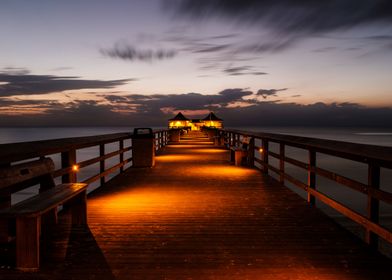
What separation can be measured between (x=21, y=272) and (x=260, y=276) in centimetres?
228

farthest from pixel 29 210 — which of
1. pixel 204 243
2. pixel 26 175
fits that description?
pixel 204 243

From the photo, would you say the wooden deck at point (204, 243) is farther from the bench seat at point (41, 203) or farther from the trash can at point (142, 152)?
the trash can at point (142, 152)

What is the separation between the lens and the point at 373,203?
3770 millimetres

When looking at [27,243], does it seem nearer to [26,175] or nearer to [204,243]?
[26,175]

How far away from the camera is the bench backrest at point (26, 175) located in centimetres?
355

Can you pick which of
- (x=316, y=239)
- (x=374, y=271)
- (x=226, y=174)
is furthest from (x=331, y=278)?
(x=226, y=174)

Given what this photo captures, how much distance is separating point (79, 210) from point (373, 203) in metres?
3.64

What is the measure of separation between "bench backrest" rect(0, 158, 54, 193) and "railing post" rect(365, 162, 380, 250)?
3808mm

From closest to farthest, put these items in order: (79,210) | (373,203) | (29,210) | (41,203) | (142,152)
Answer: (29,210)
(41,203)
(373,203)
(79,210)
(142,152)

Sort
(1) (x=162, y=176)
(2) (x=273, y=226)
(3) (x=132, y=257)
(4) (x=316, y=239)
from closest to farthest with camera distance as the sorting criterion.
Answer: (3) (x=132, y=257), (4) (x=316, y=239), (2) (x=273, y=226), (1) (x=162, y=176)

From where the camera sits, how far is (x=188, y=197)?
6637 mm

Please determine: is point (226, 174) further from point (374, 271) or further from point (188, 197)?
point (374, 271)

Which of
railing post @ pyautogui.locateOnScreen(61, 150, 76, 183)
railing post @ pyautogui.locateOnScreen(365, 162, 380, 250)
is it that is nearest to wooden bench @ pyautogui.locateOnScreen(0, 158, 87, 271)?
railing post @ pyautogui.locateOnScreen(61, 150, 76, 183)

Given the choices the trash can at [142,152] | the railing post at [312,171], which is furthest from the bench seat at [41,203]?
the trash can at [142,152]
